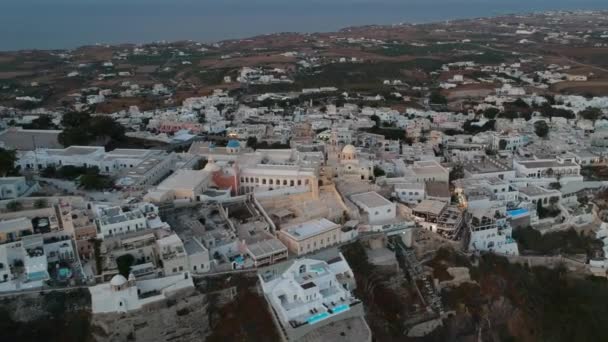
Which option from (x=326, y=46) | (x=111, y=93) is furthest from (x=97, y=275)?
(x=326, y=46)

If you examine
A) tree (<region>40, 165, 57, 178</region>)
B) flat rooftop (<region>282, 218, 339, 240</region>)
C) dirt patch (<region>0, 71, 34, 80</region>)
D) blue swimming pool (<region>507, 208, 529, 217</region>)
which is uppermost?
dirt patch (<region>0, 71, 34, 80</region>)

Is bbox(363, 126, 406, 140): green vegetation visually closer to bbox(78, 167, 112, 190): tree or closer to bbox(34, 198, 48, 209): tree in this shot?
bbox(78, 167, 112, 190): tree

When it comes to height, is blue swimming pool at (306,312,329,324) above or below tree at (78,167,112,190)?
below

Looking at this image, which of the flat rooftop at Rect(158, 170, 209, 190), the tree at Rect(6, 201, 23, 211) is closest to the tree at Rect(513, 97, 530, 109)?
the flat rooftop at Rect(158, 170, 209, 190)

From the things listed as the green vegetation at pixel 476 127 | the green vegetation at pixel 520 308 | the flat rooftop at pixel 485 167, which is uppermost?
the flat rooftop at pixel 485 167

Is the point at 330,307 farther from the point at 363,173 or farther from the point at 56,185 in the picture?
the point at 56,185

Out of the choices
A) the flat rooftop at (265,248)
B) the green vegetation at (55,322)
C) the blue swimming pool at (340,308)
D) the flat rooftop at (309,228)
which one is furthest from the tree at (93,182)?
the blue swimming pool at (340,308)

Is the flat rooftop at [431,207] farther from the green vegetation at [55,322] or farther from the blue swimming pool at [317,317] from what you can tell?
the green vegetation at [55,322]
